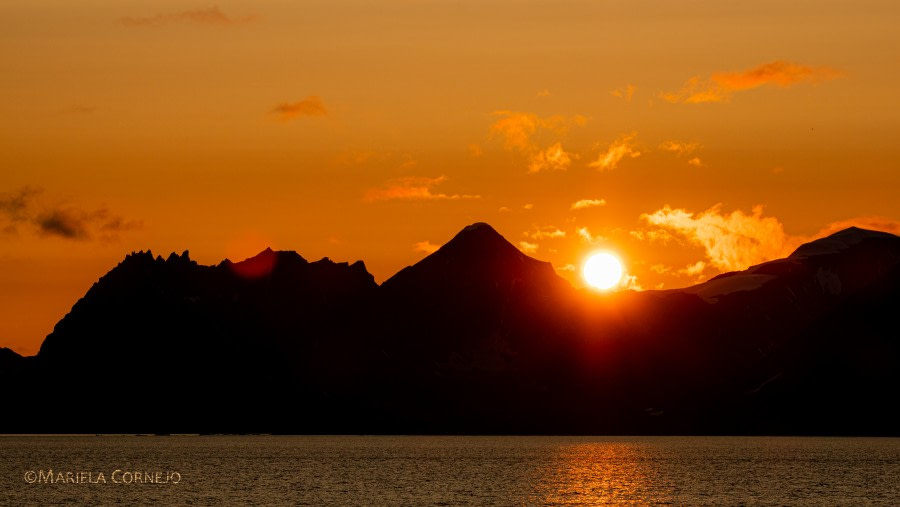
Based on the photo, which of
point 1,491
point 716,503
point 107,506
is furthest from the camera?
point 1,491

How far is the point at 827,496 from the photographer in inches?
7790

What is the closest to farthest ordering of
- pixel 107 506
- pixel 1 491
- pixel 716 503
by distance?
pixel 107 506 → pixel 716 503 → pixel 1 491

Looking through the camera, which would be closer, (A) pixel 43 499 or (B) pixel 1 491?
(A) pixel 43 499

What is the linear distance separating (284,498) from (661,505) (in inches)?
1980

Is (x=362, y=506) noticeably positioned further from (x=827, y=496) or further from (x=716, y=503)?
(x=827, y=496)

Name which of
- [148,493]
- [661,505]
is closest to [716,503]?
[661,505]

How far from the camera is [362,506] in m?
176

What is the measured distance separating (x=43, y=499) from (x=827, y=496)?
10802 centimetres

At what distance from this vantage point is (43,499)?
587ft

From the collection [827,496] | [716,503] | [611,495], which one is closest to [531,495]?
[611,495]

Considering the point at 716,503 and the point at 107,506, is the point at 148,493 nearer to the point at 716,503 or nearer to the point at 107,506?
the point at 107,506

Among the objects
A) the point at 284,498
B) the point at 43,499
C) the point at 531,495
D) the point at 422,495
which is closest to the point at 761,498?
the point at 531,495

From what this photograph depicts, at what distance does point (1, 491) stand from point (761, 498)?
10671 cm

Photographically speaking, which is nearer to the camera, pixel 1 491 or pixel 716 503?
pixel 716 503
